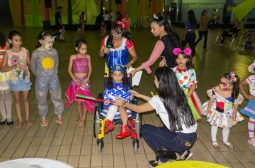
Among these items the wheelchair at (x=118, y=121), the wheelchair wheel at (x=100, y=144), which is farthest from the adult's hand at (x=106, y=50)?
the wheelchair wheel at (x=100, y=144)

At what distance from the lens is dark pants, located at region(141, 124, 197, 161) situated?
4.13 meters

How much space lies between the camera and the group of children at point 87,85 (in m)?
5.03

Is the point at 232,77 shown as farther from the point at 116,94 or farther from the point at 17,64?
the point at 17,64

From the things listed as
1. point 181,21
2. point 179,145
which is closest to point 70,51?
point 179,145

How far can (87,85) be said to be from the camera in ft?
19.1

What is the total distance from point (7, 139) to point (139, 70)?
2.55m

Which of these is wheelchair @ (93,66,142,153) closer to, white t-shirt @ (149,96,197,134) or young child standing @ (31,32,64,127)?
white t-shirt @ (149,96,197,134)

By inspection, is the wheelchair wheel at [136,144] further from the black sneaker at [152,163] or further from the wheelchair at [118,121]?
the black sneaker at [152,163]

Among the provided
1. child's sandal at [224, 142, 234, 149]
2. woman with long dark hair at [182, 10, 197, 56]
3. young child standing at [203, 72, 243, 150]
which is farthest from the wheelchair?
woman with long dark hair at [182, 10, 197, 56]

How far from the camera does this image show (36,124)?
239 inches

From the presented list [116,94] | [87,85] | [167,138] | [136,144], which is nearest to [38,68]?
[87,85]

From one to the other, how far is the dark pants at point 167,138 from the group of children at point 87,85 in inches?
19.2

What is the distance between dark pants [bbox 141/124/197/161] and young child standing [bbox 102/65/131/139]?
0.43 metres

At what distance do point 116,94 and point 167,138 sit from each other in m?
1.20
